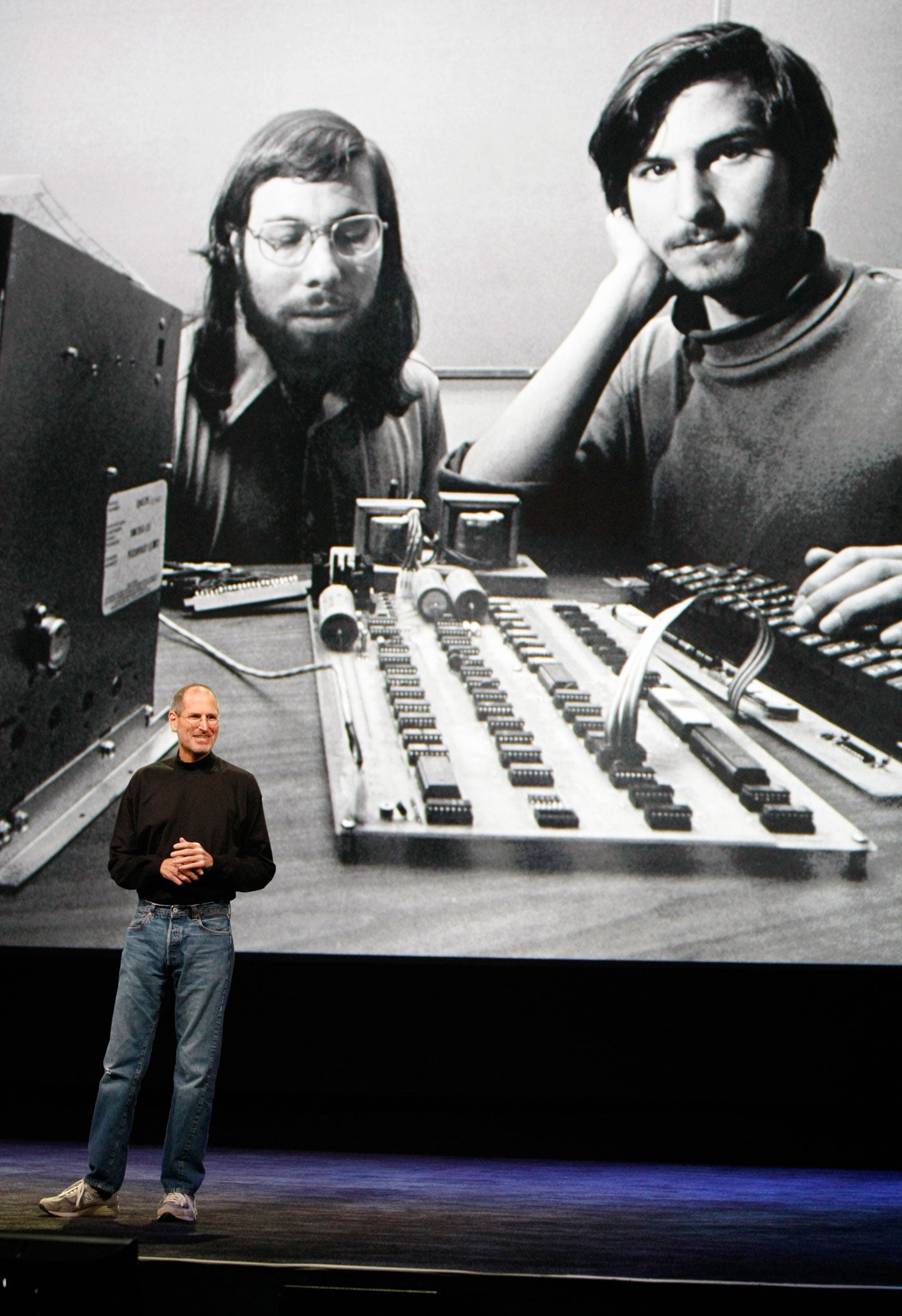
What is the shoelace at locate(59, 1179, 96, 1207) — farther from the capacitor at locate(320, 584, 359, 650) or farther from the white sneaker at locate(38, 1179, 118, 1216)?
the capacitor at locate(320, 584, 359, 650)

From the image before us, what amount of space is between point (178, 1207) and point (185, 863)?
17.1 inches

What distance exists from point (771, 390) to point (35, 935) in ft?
5.44

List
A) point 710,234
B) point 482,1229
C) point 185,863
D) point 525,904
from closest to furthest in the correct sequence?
point 185,863 < point 482,1229 < point 525,904 < point 710,234

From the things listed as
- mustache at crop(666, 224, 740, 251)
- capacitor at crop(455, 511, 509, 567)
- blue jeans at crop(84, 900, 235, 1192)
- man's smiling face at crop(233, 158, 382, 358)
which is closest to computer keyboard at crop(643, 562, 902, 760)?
capacitor at crop(455, 511, 509, 567)

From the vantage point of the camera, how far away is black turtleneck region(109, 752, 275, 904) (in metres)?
1.45

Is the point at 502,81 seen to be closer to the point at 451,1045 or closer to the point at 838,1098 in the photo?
the point at 451,1045

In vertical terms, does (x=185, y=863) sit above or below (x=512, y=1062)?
above

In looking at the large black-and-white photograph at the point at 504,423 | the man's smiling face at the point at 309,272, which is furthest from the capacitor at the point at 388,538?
the man's smiling face at the point at 309,272

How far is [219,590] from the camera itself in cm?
216

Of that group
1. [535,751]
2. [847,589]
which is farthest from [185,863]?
[847,589]

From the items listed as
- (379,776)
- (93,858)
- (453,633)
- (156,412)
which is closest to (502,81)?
(156,412)

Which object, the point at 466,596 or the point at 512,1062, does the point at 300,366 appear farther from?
the point at 512,1062

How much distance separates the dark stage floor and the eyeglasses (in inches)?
62.8

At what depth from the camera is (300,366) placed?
218 cm
